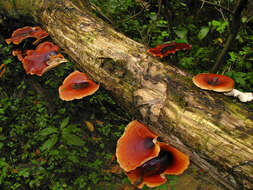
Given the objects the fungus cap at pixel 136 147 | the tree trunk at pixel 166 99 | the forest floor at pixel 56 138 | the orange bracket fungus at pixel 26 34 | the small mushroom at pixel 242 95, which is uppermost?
the small mushroom at pixel 242 95

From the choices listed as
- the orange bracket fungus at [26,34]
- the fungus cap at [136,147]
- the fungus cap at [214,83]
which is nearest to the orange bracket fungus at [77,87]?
the fungus cap at [136,147]

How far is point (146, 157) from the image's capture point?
2297 millimetres

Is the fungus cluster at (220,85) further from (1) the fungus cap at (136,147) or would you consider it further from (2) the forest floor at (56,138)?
(2) the forest floor at (56,138)

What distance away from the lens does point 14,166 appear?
3.45 m

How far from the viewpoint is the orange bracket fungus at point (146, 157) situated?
7.78ft

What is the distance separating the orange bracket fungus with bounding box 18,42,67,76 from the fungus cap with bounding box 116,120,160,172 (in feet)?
6.31

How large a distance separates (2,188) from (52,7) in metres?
3.19

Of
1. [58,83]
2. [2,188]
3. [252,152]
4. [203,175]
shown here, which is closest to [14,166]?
[2,188]

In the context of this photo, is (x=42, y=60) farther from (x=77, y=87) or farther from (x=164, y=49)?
(x=164, y=49)

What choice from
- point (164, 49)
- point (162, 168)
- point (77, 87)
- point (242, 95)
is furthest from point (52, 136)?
point (242, 95)

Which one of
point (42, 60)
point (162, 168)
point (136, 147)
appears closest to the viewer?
point (136, 147)

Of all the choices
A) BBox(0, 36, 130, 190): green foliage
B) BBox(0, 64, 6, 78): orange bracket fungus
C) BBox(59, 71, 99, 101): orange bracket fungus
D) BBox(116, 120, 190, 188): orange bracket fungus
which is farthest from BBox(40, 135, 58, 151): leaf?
BBox(0, 64, 6, 78): orange bracket fungus

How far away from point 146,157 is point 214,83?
1.20 metres

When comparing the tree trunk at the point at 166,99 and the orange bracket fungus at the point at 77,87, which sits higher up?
the tree trunk at the point at 166,99
